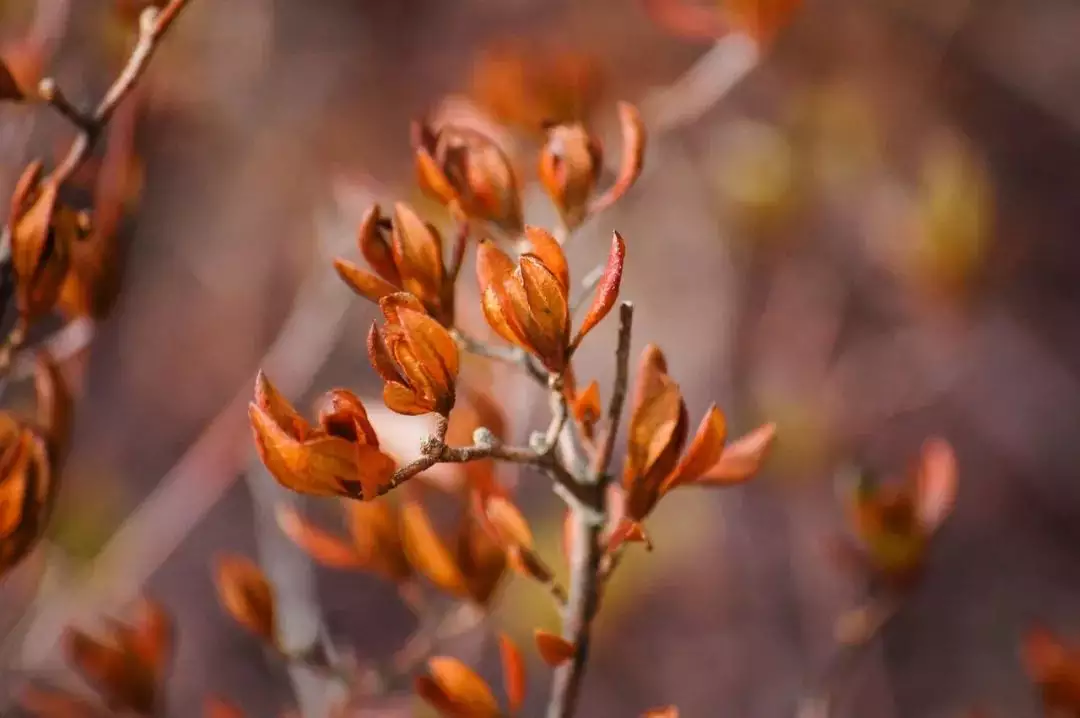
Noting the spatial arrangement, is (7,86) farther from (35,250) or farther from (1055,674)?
(1055,674)

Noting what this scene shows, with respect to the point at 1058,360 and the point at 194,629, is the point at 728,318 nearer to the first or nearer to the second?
the point at 1058,360

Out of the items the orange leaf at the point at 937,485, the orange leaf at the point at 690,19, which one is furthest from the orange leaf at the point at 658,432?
the orange leaf at the point at 690,19

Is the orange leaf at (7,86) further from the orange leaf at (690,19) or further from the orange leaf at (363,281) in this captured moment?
the orange leaf at (690,19)

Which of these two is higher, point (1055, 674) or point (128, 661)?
point (1055, 674)

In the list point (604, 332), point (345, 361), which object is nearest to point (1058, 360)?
point (604, 332)

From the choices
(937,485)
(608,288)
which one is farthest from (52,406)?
(937,485)

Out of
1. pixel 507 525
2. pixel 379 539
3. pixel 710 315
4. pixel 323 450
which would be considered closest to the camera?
pixel 323 450

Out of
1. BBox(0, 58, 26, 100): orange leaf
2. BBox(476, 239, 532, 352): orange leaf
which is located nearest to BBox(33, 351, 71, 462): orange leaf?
BBox(0, 58, 26, 100): orange leaf
